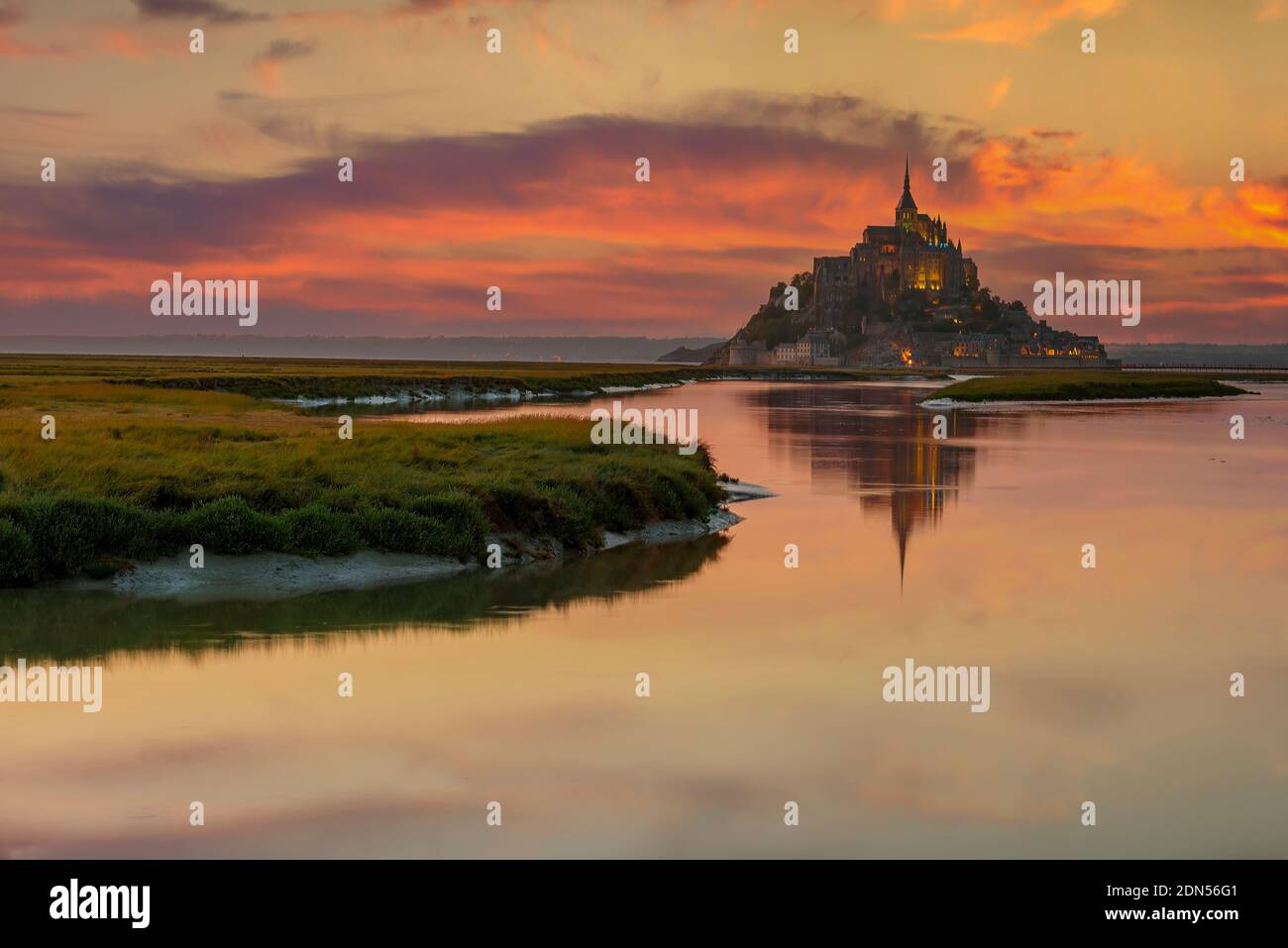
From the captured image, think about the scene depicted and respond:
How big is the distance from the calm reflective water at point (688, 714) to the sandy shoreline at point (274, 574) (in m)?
0.80

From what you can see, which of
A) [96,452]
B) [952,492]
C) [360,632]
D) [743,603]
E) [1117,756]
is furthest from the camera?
[952,492]

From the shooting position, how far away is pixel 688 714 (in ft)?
48.4

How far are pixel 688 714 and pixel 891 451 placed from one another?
40972 millimetres

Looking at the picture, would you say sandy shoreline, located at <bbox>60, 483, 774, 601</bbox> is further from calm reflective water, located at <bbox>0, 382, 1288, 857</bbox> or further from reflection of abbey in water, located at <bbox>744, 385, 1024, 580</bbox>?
reflection of abbey in water, located at <bbox>744, 385, 1024, 580</bbox>

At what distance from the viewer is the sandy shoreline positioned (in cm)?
2067

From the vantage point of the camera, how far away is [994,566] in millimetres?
25922

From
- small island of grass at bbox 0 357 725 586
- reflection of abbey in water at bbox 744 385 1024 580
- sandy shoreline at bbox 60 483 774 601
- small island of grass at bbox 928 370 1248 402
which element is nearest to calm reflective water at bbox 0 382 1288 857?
sandy shoreline at bbox 60 483 774 601

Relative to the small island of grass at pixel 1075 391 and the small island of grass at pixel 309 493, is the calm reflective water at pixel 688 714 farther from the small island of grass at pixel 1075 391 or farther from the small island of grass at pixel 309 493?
the small island of grass at pixel 1075 391
